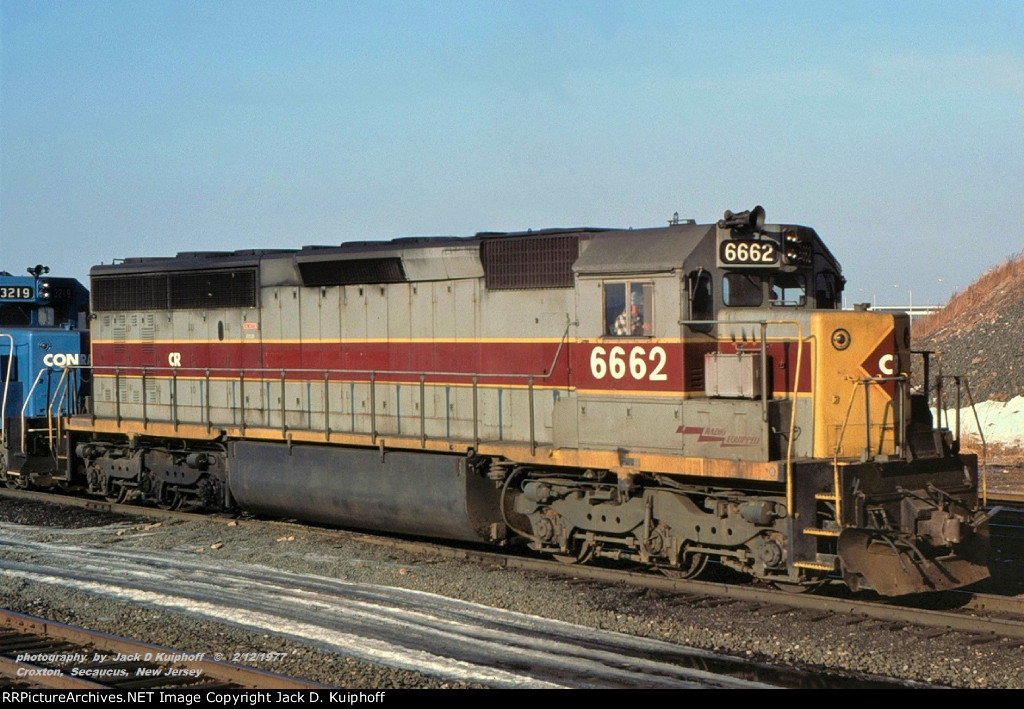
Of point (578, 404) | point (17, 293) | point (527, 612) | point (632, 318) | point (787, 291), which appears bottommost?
point (527, 612)

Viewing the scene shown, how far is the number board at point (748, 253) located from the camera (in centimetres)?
997

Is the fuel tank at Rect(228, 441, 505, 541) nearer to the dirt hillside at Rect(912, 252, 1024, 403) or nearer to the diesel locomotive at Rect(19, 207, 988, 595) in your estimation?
the diesel locomotive at Rect(19, 207, 988, 595)

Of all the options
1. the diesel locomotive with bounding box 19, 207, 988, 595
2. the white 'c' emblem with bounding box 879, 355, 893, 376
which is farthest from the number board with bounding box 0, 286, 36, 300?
the white 'c' emblem with bounding box 879, 355, 893, 376

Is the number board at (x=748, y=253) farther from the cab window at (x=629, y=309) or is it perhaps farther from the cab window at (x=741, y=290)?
the cab window at (x=629, y=309)

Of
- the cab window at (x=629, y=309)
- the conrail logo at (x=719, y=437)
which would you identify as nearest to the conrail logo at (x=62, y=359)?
the cab window at (x=629, y=309)

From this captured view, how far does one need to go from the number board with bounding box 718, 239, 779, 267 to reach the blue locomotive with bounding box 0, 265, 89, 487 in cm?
1068

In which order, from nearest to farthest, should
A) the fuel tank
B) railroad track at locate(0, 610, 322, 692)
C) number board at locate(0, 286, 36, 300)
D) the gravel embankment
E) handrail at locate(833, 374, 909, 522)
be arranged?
railroad track at locate(0, 610, 322, 692) < the gravel embankment < handrail at locate(833, 374, 909, 522) < the fuel tank < number board at locate(0, 286, 36, 300)

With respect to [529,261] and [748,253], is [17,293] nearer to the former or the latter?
[529,261]

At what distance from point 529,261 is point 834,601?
14.7 ft

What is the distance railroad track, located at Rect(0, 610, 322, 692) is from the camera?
7.20 m

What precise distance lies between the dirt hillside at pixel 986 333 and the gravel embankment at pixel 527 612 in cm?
1399

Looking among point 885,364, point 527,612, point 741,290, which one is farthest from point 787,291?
point 527,612

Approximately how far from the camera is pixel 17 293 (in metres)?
18.1

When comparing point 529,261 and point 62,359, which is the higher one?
point 529,261
